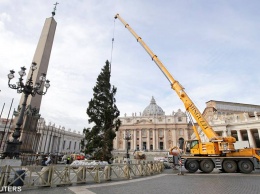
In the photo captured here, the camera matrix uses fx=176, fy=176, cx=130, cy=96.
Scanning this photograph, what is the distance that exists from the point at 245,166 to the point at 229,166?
1.23m

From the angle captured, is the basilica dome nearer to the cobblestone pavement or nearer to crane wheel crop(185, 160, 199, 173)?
crane wheel crop(185, 160, 199, 173)

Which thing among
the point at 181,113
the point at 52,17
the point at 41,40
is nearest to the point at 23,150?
the point at 41,40

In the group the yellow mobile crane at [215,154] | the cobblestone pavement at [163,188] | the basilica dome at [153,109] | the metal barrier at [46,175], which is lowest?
the cobblestone pavement at [163,188]

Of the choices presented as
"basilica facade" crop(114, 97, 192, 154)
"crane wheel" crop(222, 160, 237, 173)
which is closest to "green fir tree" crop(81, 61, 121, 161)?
"crane wheel" crop(222, 160, 237, 173)

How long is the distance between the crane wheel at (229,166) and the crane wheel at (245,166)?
0.40 metres

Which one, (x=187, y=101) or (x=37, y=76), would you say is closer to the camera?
(x=37, y=76)

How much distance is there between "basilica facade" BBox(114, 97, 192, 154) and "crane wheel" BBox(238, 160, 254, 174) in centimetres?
7026

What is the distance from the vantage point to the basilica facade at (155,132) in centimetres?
8438

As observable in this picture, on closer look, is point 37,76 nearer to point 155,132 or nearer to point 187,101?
point 187,101

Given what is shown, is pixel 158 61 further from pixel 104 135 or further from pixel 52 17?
pixel 52 17

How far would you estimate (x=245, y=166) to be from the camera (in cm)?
1532

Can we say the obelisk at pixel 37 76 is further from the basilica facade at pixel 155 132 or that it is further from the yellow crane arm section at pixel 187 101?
the basilica facade at pixel 155 132

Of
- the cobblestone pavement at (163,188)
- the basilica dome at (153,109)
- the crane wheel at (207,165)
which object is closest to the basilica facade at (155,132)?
the basilica dome at (153,109)

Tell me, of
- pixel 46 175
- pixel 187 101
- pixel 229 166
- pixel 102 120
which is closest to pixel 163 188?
pixel 46 175
